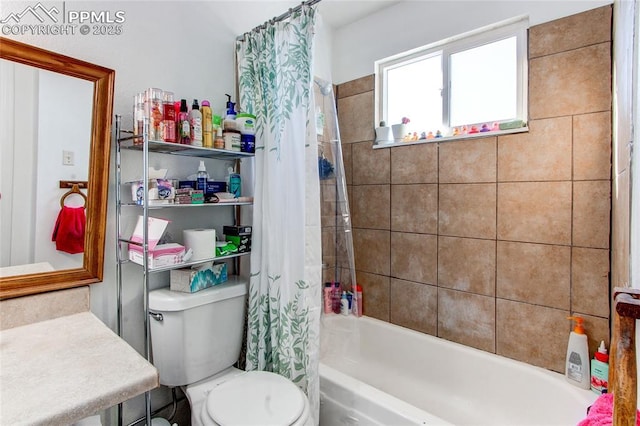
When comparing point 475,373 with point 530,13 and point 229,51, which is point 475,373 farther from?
point 229,51

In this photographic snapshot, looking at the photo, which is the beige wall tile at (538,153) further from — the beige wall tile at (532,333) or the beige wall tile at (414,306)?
the beige wall tile at (414,306)

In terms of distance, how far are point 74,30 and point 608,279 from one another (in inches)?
97.8

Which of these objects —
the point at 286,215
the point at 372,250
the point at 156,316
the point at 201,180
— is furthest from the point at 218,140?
the point at 372,250

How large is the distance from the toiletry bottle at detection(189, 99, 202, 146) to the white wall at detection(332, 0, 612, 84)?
4.44 feet

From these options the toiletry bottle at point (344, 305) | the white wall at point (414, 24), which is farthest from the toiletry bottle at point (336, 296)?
the white wall at point (414, 24)

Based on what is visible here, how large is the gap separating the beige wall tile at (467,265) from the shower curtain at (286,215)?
3.00 ft

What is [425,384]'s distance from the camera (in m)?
1.96

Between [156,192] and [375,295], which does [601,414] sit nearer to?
[156,192]

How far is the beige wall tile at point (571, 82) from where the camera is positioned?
147 centimetres

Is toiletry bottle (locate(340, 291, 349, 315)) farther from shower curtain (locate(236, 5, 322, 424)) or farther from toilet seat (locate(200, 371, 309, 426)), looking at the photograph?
toilet seat (locate(200, 371, 309, 426))

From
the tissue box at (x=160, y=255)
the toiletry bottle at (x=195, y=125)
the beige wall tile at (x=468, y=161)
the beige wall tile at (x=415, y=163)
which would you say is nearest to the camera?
the tissue box at (x=160, y=255)

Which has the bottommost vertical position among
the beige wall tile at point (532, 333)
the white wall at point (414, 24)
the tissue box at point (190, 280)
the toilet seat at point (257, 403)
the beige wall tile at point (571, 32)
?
the toilet seat at point (257, 403)

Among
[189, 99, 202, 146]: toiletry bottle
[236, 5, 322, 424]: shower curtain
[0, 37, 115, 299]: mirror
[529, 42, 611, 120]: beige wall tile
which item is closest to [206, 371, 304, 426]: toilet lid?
[236, 5, 322, 424]: shower curtain

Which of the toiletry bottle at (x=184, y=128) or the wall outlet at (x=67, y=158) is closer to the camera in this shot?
the wall outlet at (x=67, y=158)
